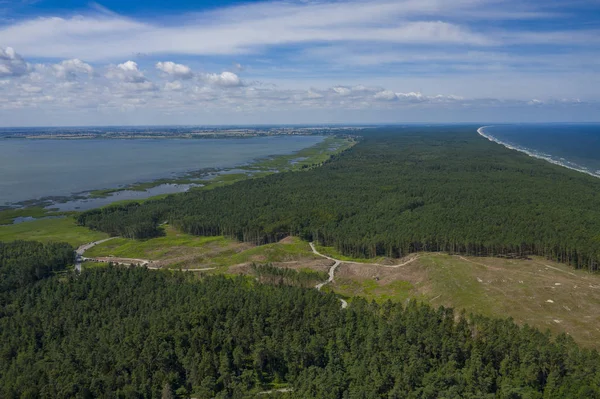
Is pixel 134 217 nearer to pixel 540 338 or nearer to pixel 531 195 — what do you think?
pixel 540 338

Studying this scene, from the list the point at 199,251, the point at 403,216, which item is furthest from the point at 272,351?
the point at 403,216

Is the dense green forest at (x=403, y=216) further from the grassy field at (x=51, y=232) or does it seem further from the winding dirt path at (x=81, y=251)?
the winding dirt path at (x=81, y=251)

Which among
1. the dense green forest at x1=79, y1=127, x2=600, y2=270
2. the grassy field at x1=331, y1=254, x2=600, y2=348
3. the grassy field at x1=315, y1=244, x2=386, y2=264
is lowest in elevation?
the grassy field at x1=315, y1=244, x2=386, y2=264

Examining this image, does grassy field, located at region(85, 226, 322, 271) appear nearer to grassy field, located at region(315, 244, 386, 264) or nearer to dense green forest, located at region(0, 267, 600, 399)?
grassy field, located at region(315, 244, 386, 264)

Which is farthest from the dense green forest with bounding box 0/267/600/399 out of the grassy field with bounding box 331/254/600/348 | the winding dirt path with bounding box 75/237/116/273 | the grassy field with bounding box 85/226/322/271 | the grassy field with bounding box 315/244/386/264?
the winding dirt path with bounding box 75/237/116/273

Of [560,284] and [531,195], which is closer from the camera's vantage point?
[560,284]

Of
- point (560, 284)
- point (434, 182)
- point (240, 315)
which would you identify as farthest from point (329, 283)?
point (434, 182)
